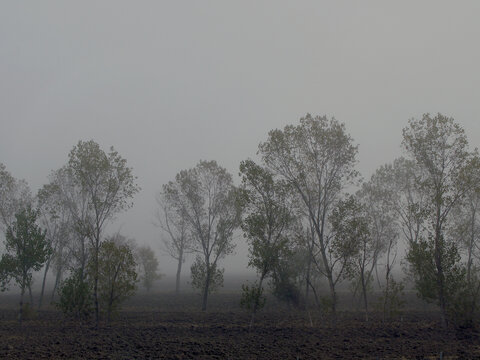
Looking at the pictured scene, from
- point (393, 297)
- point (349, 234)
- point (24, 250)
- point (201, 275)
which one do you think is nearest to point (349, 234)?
point (349, 234)

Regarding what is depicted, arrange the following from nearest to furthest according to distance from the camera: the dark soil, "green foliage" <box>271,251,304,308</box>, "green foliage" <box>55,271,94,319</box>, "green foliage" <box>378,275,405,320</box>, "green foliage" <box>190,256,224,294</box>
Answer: the dark soil, "green foliage" <box>378,275,405,320</box>, "green foliage" <box>55,271,94,319</box>, "green foliage" <box>271,251,304,308</box>, "green foliage" <box>190,256,224,294</box>

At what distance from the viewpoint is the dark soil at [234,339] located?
19578 mm

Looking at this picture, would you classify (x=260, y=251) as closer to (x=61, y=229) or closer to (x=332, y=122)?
(x=332, y=122)

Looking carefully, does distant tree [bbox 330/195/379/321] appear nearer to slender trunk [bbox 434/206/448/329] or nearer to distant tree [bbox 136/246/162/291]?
slender trunk [bbox 434/206/448/329]

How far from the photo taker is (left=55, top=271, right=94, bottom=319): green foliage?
30016 millimetres

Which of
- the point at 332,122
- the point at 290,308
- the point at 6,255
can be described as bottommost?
the point at 290,308

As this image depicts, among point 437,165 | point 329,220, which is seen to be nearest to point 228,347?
point 329,220

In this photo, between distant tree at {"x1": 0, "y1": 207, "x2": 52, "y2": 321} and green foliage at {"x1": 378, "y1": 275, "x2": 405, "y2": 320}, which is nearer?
green foliage at {"x1": 378, "y1": 275, "x2": 405, "y2": 320}

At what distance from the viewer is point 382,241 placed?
48.4 m

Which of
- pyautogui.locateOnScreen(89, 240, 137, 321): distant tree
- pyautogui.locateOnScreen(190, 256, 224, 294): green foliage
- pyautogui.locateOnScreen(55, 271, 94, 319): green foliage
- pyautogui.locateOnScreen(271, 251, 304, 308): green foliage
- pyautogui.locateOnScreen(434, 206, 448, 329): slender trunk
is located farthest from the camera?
pyautogui.locateOnScreen(190, 256, 224, 294): green foliage

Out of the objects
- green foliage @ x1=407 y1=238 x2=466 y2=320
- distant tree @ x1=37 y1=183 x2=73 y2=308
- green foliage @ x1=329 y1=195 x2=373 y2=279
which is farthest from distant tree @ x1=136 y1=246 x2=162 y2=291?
green foliage @ x1=407 y1=238 x2=466 y2=320

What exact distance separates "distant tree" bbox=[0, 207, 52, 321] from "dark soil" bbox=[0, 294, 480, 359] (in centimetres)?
453

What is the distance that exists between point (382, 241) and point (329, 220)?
21763mm

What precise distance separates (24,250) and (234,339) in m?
23.2
